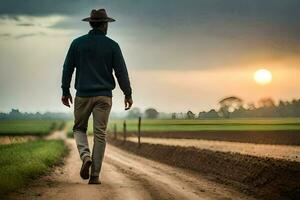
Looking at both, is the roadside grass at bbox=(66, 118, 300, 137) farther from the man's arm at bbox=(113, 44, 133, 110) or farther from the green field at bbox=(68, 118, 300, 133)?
the man's arm at bbox=(113, 44, 133, 110)

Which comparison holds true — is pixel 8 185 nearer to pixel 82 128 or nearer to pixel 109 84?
pixel 82 128

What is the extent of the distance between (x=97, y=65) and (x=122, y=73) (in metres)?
0.40

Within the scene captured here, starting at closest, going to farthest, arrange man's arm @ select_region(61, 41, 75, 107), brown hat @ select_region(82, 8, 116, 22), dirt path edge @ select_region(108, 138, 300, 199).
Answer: brown hat @ select_region(82, 8, 116, 22), man's arm @ select_region(61, 41, 75, 107), dirt path edge @ select_region(108, 138, 300, 199)

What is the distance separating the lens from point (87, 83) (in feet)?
30.5

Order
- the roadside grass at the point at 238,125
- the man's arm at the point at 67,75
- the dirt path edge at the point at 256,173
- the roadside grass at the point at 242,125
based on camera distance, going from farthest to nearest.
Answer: the roadside grass at the point at 242,125 → the roadside grass at the point at 238,125 → the dirt path edge at the point at 256,173 → the man's arm at the point at 67,75

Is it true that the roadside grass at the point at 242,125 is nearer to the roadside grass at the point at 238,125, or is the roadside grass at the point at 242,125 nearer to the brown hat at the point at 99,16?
the roadside grass at the point at 238,125

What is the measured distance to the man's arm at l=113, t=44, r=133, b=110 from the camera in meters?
9.38

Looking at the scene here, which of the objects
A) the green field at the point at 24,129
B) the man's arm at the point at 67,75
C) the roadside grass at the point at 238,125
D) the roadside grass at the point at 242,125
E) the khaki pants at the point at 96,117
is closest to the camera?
the khaki pants at the point at 96,117

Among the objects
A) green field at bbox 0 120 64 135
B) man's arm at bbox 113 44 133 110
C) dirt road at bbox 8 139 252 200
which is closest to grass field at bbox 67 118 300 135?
green field at bbox 0 120 64 135

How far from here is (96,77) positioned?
926cm

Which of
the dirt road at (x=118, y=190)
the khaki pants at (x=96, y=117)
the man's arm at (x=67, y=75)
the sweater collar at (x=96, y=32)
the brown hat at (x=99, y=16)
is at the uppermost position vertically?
the brown hat at (x=99, y=16)

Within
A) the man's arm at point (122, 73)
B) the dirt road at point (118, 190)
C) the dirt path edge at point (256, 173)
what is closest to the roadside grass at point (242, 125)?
the dirt path edge at point (256, 173)

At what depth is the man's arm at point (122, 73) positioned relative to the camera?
9.38 metres

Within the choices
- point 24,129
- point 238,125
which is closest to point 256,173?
point 238,125
